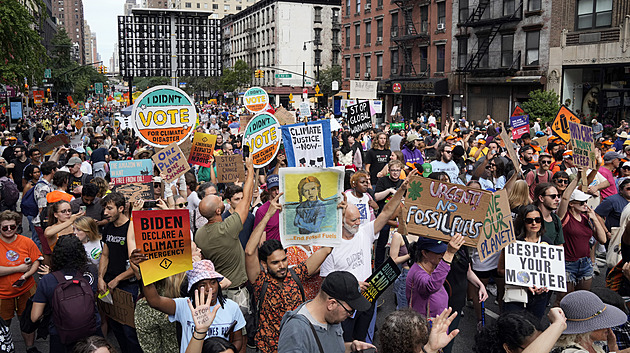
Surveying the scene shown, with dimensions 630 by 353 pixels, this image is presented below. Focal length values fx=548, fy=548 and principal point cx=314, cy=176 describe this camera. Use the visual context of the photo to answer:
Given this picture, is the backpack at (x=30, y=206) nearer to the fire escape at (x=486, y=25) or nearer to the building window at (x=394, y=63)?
the fire escape at (x=486, y=25)

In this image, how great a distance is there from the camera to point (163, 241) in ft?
14.3

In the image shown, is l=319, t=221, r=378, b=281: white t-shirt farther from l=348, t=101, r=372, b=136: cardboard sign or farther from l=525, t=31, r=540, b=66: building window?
l=525, t=31, r=540, b=66: building window

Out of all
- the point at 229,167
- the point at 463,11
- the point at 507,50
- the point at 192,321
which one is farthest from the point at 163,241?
the point at 463,11

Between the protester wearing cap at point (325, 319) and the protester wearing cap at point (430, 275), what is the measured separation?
45.9 inches

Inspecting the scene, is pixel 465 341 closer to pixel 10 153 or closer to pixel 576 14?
pixel 10 153

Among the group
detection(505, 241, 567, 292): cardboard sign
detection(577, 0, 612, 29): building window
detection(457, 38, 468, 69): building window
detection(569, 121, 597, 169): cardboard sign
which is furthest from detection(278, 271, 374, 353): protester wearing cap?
detection(457, 38, 468, 69): building window

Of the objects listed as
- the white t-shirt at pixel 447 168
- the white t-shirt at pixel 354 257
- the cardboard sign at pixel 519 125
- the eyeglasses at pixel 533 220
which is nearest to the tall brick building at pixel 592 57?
the cardboard sign at pixel 519 125

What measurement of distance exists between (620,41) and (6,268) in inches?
1140

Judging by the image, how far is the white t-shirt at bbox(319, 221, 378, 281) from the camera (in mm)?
5230

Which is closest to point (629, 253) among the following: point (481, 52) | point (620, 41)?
point (620, 41)

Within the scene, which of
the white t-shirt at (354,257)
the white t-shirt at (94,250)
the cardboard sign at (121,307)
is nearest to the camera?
the white t-shirt at (354,257)

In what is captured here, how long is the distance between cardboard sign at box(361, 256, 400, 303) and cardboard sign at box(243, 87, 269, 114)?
12261 mm

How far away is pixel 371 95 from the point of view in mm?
21266

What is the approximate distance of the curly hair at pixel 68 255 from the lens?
5020 millimetres
